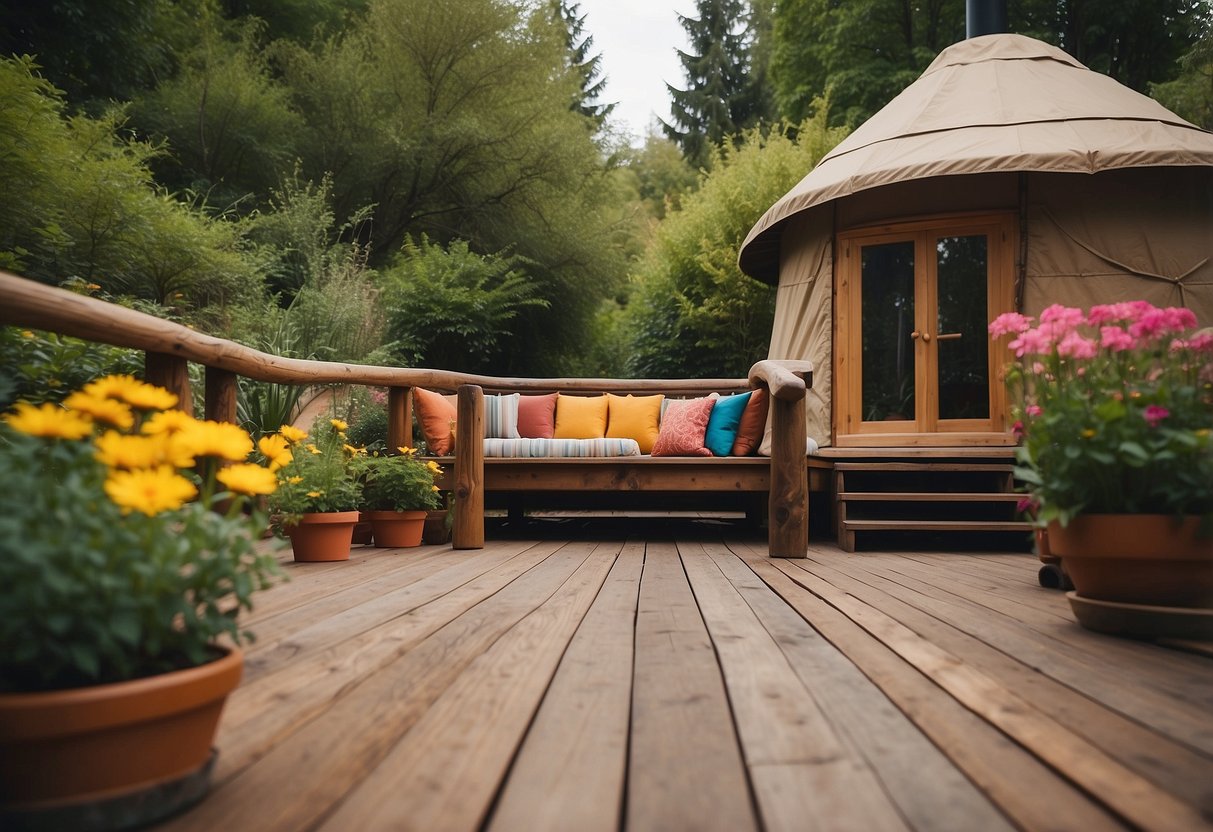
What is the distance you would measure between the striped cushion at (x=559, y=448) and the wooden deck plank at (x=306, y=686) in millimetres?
2111

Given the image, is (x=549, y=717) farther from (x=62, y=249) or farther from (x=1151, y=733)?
(x=62, y=249)

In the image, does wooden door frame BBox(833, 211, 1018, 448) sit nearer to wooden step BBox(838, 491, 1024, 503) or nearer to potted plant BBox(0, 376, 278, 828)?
wooden step BBox(838, 491, 1024, 503)

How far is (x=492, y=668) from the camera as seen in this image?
55.7 inches

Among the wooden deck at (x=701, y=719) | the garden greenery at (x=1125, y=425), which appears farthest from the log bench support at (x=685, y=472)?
the garden greenery at (x=1125, y=425)

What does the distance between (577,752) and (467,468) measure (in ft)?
8.52

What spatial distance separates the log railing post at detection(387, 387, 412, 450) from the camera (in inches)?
155

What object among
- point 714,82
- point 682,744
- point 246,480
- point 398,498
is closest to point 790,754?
point 682,744

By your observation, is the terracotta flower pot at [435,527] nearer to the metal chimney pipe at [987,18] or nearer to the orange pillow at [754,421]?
the orange pillow at [754,421]

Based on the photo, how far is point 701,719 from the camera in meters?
1.14

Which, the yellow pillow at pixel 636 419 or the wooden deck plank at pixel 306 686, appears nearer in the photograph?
the wooden deck plank at pixel 306 686

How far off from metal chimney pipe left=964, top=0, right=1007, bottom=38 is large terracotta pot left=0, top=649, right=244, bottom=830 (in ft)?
22.9

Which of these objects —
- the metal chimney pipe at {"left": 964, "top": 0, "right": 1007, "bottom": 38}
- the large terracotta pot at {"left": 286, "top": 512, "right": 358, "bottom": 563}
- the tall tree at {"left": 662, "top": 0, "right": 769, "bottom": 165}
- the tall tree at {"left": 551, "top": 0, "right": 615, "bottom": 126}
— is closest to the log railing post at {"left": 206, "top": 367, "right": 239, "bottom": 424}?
the large terracotta pot at {"left": 286, "top": 512, "right": 358, "bottom": 563}

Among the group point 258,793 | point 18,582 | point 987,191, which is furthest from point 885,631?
point 987,191

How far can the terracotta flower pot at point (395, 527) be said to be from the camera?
3521mm
